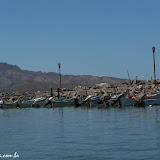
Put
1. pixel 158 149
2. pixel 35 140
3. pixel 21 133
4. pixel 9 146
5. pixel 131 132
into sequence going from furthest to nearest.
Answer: pixel 21 133 < pixel 131 132 < pixel 35 140 < pixel 9 146 < pixel 158 149

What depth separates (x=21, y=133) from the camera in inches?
1682

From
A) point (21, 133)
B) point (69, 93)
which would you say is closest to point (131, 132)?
point (21, 133)

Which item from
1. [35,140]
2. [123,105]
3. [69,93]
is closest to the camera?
[35,140]

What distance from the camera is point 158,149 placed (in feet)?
96.7

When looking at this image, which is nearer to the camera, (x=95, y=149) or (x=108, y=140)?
(x=95, y=149)

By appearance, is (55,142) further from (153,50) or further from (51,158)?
(153,50)

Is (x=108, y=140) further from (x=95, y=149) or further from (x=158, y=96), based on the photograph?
(x=158, y=96)

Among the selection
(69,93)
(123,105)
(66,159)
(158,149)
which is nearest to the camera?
(66,159)

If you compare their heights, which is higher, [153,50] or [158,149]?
[153,50]

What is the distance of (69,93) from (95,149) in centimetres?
10190

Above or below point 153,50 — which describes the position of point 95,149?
below

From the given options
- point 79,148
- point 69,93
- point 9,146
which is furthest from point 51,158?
point 69,93

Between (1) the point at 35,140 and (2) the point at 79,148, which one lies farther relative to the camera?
(1) the point at 35,140

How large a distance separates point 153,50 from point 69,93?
114 ft
